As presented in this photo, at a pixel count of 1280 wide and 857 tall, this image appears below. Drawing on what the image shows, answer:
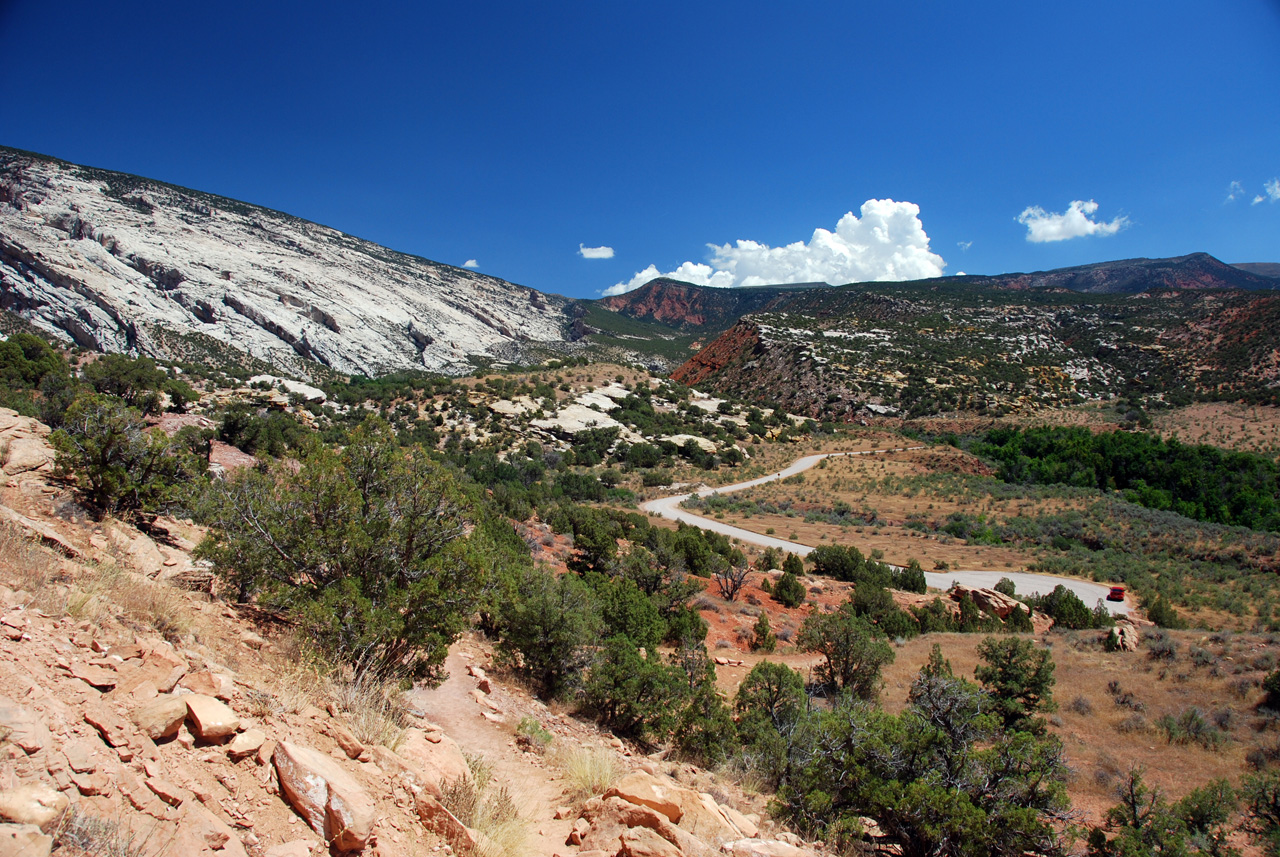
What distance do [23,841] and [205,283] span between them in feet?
281

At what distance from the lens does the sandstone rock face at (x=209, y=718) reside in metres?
2.98

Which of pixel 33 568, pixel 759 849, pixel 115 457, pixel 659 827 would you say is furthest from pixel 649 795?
pixel 115 457

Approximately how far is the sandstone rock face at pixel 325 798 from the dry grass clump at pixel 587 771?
1931 mm

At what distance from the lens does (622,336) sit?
121312mm

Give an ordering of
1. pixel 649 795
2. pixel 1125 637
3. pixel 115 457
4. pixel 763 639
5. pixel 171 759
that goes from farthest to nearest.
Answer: pixel 763 639 → pixel 1125 637 → pixel 115 457 → pixel 649 795 → pixel 171 759

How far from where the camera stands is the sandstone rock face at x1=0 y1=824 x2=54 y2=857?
6.00 feet

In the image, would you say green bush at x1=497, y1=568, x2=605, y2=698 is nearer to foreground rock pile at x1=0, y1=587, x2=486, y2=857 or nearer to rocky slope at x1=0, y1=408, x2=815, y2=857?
rocky slope at x1=0, y1=408, x2=815, y2=857

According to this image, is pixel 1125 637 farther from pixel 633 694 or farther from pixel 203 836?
pixel 203 836

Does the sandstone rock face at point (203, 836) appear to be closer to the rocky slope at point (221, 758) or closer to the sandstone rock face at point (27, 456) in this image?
the rocky slope at point (221, 758)

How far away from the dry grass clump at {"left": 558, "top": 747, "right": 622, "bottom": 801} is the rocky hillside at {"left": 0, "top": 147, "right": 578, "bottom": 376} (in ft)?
224

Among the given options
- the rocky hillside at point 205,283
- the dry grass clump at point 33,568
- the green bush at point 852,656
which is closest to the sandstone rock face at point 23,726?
the dry grass clump at point 33,568

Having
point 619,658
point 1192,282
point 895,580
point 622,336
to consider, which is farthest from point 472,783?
point 1192,282

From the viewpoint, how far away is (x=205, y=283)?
220 feet

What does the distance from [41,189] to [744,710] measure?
333 feet
